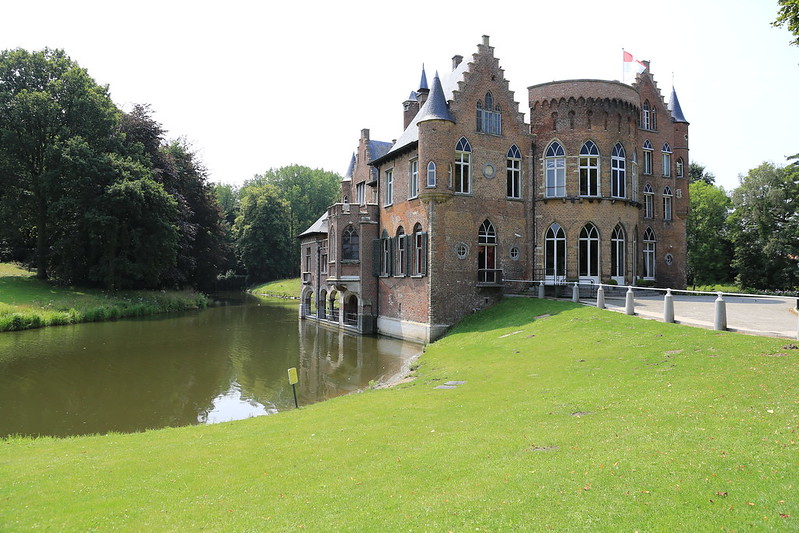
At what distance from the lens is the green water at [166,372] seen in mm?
15453

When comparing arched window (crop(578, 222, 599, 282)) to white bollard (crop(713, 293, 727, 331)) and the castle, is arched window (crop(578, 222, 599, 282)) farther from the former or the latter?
white bollard (crop(713, 293, 727, 331))

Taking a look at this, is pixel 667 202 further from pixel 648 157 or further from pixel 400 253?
pixel 400 253

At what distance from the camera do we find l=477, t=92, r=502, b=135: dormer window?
29.2 metres

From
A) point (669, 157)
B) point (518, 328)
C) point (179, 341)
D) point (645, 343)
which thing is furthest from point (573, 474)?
point (669, 157)

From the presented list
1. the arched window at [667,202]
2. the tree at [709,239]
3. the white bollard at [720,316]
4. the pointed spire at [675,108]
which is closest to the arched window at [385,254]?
the white bollard at [720,316]

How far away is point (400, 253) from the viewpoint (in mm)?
31766

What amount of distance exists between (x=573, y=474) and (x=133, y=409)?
14.0 metres

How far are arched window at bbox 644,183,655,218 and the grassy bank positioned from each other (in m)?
40.7

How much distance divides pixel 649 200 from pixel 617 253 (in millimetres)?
9512

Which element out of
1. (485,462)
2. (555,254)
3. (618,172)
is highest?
(618,172)

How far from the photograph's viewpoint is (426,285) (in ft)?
92.0

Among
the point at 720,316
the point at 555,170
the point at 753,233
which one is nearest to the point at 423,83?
the point at 555,170

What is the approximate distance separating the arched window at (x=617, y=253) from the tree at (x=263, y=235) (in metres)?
66.1

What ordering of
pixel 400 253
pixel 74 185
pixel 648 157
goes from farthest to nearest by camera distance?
pixel 74 185, pixel 648 157, pixel 400 253
